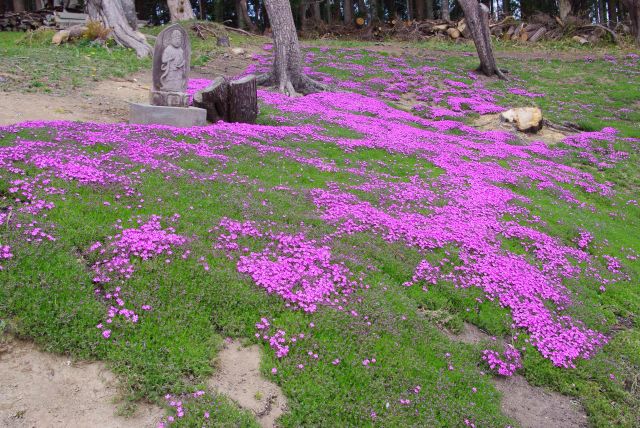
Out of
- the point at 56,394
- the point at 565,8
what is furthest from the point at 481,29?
the point at 56,394

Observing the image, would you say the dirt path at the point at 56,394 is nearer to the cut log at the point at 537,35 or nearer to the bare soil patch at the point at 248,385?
the bare soil patch at the point at 248,385

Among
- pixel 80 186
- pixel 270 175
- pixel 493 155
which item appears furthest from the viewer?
pixel 493 155

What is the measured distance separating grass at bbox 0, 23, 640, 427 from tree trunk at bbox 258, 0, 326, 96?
10.9m

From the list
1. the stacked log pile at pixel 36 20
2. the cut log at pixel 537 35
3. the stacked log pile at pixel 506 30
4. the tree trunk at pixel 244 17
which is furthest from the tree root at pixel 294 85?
the cut log at pixel 537 35

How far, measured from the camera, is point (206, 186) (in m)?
8.56

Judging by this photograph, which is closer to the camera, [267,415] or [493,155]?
[267,415]

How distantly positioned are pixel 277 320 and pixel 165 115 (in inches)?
343

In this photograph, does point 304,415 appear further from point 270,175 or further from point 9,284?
point 270,175

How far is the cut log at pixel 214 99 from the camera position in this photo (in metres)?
13.1

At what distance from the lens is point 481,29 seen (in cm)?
2620

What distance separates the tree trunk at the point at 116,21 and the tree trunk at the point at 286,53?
355 inches

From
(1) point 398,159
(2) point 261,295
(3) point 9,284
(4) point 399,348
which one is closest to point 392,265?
(4) point 399,348

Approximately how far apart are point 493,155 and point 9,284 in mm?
14307

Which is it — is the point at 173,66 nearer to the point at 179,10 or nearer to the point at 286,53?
the point at 286,53
